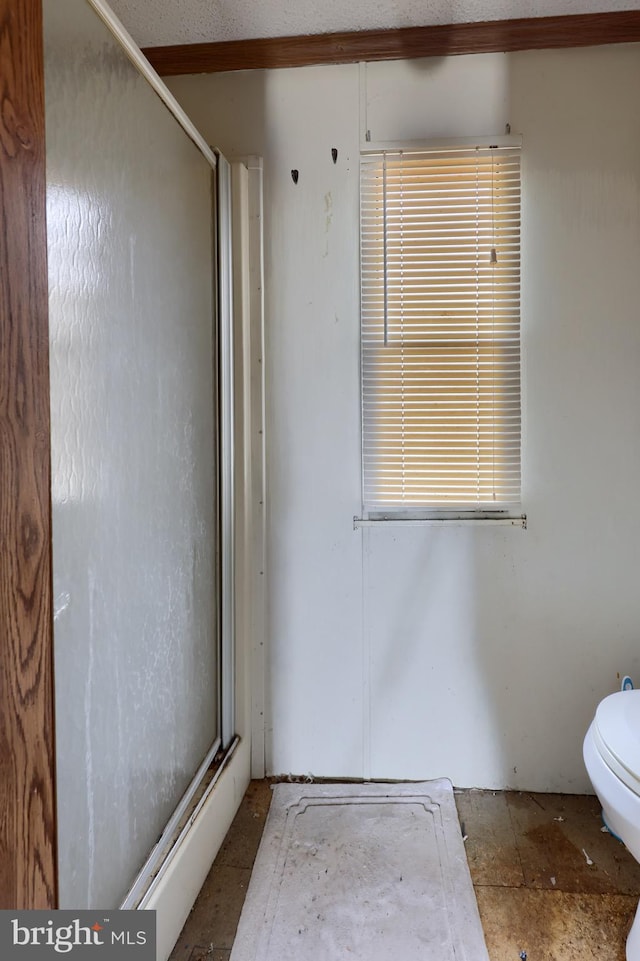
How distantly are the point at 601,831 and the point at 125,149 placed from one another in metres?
2.03

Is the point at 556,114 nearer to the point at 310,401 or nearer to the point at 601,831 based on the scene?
the point at 310,401

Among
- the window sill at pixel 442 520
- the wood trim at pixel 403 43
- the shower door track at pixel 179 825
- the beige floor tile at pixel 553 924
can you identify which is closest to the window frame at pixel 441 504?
the window sill at pixel 442 520

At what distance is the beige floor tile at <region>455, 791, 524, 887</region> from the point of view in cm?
133

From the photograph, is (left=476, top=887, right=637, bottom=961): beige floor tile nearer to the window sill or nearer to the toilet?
the toilet

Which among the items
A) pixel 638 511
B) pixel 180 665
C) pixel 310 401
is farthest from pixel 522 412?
pixel 180 665

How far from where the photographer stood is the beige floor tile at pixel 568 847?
1.31 meters

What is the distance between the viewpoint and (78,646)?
880 mm

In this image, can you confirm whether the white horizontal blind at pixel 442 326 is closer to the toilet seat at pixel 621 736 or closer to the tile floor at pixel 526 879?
the toilet seat at pixel 621 736

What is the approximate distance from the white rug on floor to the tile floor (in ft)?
0.13

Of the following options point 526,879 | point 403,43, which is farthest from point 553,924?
point 403,43

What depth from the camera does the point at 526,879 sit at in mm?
1319

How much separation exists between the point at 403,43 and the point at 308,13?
28cm

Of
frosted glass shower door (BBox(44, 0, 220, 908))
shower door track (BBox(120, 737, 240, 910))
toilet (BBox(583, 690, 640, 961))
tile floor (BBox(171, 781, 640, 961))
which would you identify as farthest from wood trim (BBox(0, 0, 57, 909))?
toilet (BBox(583, 690, 640, 961))

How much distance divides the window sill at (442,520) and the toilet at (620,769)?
0.56 m
